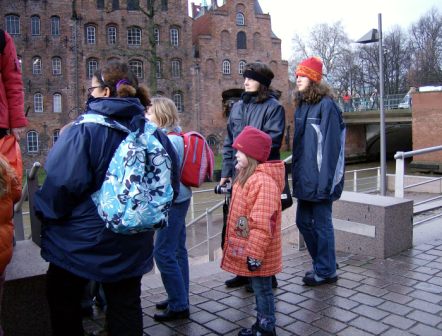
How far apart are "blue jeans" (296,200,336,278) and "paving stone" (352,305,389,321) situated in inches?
25.5

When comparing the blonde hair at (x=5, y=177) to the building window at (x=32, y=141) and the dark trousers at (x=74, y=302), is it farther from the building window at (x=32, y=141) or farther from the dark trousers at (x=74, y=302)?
the building window at (x=32, y=141)

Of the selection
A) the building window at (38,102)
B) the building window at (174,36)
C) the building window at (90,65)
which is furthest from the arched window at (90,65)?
the building window at (174,36)

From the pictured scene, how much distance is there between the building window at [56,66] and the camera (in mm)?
38938

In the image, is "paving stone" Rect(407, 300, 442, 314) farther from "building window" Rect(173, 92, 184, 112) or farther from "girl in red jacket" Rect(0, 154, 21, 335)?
"building window" Rect(173, 92, 184, 112)

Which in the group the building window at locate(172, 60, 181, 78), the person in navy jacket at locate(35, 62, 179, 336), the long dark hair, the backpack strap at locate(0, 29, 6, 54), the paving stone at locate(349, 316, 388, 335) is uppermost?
the building window at locate(172, 60, 181, 78)

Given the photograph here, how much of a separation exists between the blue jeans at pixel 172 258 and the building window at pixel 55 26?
38759mm

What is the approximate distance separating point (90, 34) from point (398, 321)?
1571 inches

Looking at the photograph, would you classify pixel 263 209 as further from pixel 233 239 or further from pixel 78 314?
pixel 78 314

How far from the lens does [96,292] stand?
402 centimetres

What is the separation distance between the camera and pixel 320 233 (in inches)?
Result: 183

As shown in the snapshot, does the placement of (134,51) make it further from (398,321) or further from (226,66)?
(398,321)

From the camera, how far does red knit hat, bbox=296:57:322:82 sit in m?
4.55

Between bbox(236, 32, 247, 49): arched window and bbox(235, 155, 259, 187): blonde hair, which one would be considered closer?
bbox(235, 155, 259, 187): blonde hair

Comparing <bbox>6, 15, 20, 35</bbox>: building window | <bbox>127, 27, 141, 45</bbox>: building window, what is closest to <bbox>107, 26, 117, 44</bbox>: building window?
<bbox>127, 27, 141, 45</bbox>: building window
